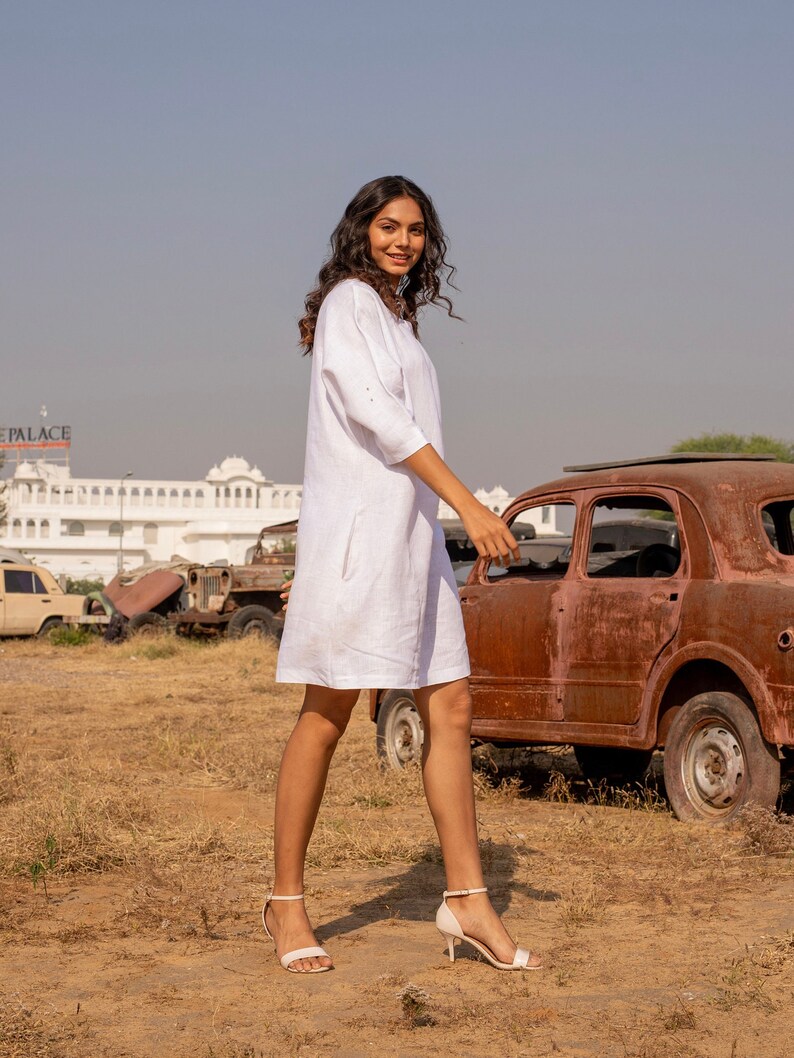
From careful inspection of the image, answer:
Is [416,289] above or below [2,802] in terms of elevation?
above

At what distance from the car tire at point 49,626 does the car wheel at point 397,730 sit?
681 inches

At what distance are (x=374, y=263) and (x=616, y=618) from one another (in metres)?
3.47

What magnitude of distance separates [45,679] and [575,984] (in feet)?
48.3

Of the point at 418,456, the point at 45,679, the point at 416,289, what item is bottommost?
the point at 45,679

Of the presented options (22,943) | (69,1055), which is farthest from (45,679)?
(69,1055)

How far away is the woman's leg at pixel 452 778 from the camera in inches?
150

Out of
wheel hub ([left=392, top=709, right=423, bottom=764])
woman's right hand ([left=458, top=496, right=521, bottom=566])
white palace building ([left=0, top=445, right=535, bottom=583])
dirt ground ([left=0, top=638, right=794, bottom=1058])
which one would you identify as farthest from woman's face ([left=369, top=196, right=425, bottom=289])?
white palace building ([left=0, top=445, right=535, bottom=583])

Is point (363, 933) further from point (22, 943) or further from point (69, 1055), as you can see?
point (69, 1055)

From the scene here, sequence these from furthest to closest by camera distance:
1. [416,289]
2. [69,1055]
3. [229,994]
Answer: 1. [416,289]
2. [229,994]
3. [69,1055]

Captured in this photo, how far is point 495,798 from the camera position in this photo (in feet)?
24.8

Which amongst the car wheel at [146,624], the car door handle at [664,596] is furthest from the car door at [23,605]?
the car door handle at [664,596]

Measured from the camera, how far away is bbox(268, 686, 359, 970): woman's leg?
12.4 feet

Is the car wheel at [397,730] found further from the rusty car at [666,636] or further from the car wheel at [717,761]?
the car wheel at [717,761]

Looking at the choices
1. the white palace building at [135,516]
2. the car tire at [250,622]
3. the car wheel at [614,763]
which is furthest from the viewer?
the white palace building at [135,516]
